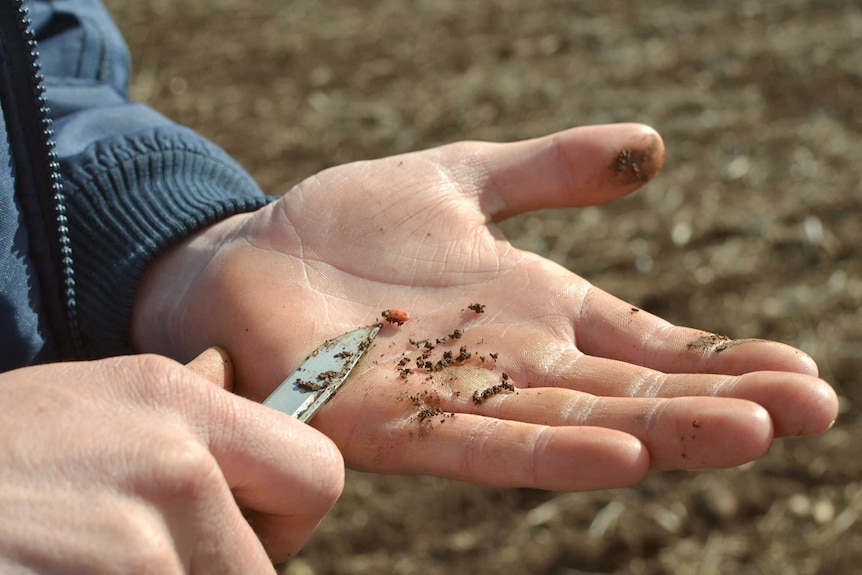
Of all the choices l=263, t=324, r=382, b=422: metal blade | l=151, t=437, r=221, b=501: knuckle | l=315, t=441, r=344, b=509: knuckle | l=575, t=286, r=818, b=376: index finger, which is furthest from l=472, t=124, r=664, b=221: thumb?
l=151, t=437, r=221, b=501: knuckle

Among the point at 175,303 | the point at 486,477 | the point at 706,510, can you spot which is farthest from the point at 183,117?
the point at 486,477

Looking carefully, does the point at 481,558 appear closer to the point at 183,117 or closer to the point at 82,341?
the point at 82,341

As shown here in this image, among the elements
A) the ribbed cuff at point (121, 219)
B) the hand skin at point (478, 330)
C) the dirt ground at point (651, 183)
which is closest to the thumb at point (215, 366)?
the hand skin at point (478, 330)

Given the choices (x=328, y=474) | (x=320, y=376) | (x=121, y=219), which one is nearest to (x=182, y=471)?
(x=328, y=474)

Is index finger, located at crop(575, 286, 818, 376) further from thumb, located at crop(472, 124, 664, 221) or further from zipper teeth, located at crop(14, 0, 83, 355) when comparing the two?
zipper teeth, located at crop(14, 0, 83, 355)

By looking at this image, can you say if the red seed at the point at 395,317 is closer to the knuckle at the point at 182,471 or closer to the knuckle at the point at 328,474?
the knuckle at the point at 328,474
